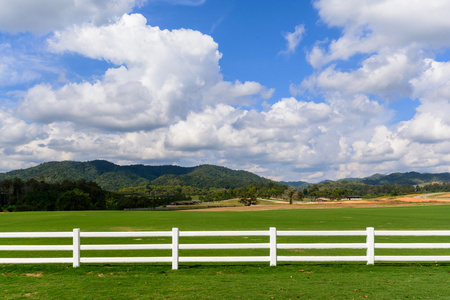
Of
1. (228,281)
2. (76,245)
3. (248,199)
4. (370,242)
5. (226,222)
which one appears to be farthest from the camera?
(248,199)

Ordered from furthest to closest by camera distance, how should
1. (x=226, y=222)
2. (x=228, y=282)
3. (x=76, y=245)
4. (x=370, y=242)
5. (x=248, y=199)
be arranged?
1. (x=248, y=199)
2. (x=226, y=222)
3. (x=370, y=242)
4. (x=76, y=245)
5. (x=228, y=282)

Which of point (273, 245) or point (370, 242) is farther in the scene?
point (370, 242)

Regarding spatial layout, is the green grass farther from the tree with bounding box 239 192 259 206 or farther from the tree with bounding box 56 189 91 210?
the tree with bounding box 239 192 259 206

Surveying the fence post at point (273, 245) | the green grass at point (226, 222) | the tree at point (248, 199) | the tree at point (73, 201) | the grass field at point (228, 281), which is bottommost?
the tree at point (248, 199)

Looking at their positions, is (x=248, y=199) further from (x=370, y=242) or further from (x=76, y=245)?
(x=76, y=245)

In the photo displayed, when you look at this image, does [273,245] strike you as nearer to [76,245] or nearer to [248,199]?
[76,245]

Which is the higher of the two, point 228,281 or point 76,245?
point 76,245

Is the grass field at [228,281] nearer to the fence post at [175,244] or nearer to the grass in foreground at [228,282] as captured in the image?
the grass in foreground at [228,282]

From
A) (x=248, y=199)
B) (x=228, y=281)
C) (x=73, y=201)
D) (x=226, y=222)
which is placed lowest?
(x=248, y=199)

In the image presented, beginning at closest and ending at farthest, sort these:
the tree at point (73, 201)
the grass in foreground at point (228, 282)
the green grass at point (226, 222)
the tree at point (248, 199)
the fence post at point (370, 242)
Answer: the grass in foreground at point (228, 282)
the fence post at point (370, 242)
the green grass at point (226, 222)
the tree at point (73, 201)
the tree at point (248, 199)

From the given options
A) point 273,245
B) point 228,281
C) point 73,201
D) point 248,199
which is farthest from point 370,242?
point 248,199

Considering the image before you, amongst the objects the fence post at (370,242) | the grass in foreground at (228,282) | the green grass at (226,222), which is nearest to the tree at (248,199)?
the green grass at (226,222)

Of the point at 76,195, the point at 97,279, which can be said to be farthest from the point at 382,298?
the point at 76,195

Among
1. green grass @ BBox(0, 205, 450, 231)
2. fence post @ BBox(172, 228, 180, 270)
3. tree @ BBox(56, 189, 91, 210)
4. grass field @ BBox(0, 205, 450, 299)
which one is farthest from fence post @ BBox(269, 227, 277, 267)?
tree @ BBox(56, 189, 91, 210)
